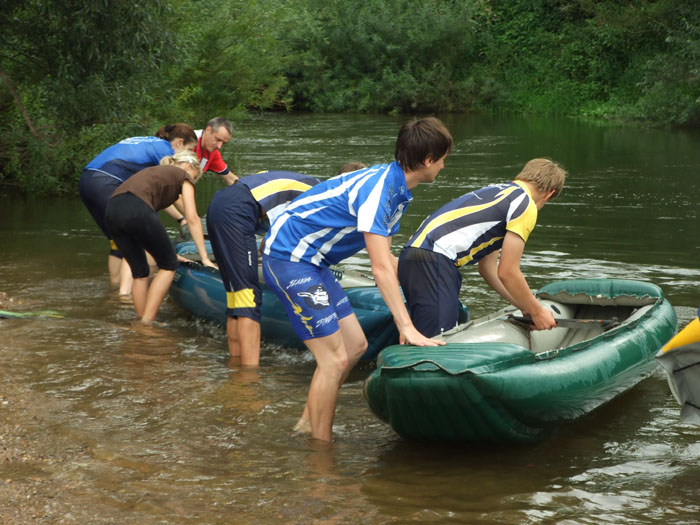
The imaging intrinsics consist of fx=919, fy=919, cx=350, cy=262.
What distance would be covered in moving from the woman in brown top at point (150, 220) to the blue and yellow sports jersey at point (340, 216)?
7.93ft

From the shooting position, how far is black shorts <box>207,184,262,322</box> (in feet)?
19.4

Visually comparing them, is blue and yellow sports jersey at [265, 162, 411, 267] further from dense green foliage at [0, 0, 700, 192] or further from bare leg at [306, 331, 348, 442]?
dense green foliage at [0, 0, 700, 192]

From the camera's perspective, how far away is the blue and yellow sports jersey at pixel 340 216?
414cm

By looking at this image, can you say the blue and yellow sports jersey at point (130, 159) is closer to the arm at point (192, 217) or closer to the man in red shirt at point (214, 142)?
the man in red shirt at point (214, 142)

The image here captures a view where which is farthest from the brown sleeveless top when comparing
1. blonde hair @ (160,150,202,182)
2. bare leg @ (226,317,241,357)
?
bare leg @ (226,317,241,357)

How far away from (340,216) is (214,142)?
2937 mm

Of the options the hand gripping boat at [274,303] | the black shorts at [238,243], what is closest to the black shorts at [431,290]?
the hand gripping boat at [274,303]

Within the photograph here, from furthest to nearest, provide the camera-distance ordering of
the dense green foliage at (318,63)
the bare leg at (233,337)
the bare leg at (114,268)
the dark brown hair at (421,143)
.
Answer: the dense green foliage at (318,63)
the bare leg at (114,268)
the bare leg at (233,337)
the dark brown hair at (421,143)

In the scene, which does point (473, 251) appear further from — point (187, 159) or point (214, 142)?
point (187, 159)

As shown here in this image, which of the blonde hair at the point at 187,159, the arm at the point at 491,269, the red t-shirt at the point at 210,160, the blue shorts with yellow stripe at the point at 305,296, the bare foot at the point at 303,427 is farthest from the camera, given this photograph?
the red t-shirt at the point at 210,160

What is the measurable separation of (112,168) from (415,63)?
87.0ft

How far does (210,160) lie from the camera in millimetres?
7316

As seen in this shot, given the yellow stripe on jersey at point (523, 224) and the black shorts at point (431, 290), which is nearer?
the yellow stripe on jersey at point (523, 224)

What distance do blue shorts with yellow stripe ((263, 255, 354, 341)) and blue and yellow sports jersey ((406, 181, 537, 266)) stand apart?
845mm
